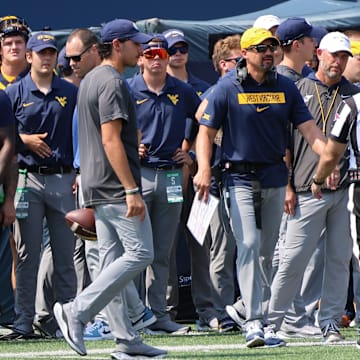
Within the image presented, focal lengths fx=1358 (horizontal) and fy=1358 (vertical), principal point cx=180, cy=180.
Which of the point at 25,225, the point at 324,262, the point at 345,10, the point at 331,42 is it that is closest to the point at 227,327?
the point at 324,262

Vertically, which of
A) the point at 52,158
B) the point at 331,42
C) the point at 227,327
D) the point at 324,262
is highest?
the point at 331,42

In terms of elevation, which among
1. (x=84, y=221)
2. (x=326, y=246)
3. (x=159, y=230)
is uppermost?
(x=84, y=221)

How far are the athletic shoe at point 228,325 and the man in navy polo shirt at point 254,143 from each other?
155 centimetres

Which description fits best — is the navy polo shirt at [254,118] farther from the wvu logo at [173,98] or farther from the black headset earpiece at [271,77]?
the wvu logo at [173,98]

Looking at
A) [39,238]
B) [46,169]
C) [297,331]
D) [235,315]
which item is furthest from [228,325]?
[46,169]

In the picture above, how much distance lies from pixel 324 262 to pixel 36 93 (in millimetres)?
2631

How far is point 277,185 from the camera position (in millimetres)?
9664

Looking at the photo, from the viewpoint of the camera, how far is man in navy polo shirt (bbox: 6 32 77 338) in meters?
10.7

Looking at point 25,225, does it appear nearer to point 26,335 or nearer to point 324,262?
point 26,335

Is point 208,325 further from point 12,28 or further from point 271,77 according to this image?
point 12,28

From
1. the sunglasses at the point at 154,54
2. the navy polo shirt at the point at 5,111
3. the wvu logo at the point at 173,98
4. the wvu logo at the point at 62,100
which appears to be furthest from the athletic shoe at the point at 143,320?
the sunglasses at the point at 154,54

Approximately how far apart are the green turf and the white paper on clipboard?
0.80 m

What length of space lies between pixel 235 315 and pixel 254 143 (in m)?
1.73

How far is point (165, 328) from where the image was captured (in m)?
11.0
